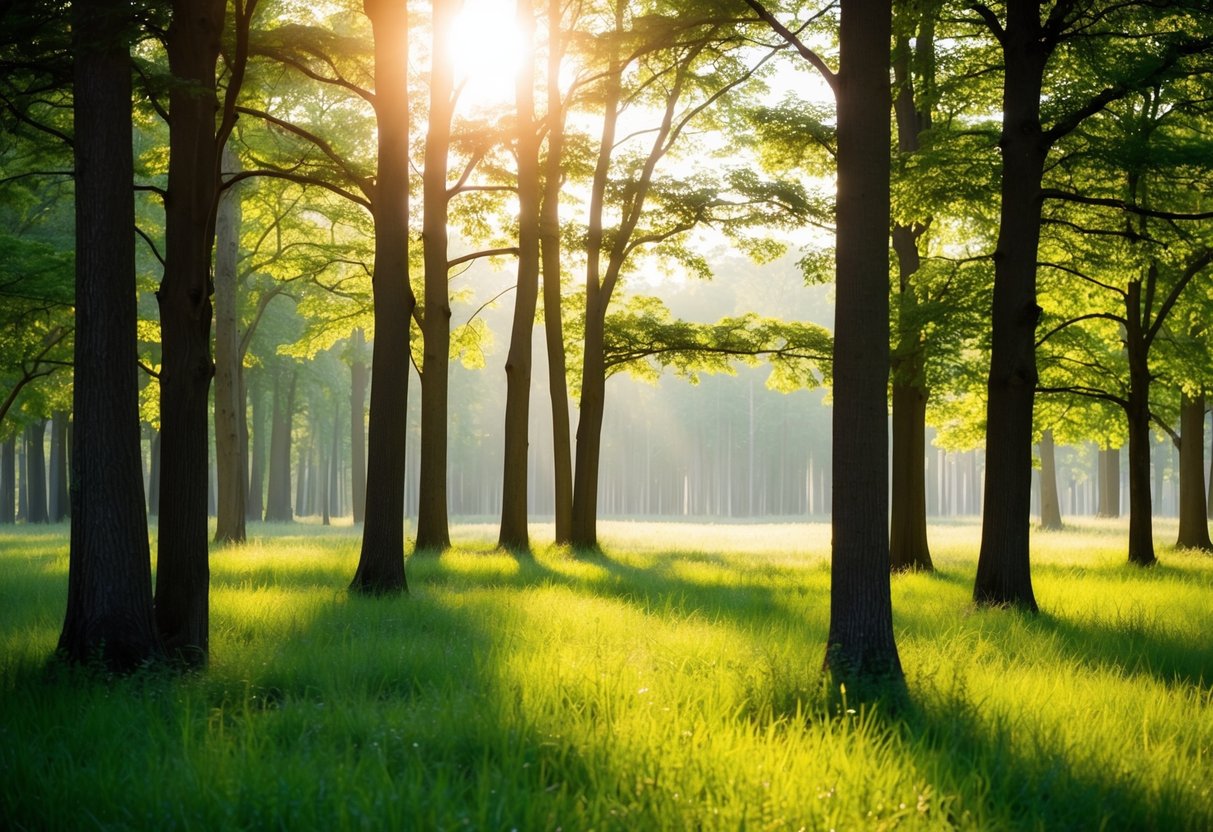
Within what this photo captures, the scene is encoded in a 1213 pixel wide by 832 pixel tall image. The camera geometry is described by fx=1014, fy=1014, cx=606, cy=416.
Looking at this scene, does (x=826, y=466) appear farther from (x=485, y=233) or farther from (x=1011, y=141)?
(x=1011, y=141)

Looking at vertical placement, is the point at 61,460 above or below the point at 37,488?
above

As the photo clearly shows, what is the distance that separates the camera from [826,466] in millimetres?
92812

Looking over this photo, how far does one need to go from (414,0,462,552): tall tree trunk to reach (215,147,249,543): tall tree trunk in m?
5.52

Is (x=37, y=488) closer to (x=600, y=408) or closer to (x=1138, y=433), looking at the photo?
(x=600, y=408)

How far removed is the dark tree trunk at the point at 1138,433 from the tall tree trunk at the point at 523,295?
10.7m

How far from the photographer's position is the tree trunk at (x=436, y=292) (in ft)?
50.1

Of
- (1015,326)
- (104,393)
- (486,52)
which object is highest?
(486,52)

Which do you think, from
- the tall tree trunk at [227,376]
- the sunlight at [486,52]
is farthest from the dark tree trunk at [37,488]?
the sunlight at [486,52]

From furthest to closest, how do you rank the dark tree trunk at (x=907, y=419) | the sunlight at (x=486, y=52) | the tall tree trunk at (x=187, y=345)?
1. the sunlight at (x=486, y=52)
2. the dark tree trunk at (x=907, y=419)
3. the tall tree trunk at (x=187, y=345)

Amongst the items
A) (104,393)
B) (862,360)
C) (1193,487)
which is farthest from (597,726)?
(1193,487)

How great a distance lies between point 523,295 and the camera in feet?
62.7

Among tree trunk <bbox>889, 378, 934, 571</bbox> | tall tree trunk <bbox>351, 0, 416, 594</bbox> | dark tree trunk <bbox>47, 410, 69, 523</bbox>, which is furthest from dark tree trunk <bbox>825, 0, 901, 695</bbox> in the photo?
dark tree trunk <bbox>47, 410, 69, 523</bbox>

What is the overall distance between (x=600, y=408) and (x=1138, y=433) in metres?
9.73

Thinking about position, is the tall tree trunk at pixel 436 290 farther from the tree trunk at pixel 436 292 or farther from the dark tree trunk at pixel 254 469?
the dark tree trunk at pixel 254 469
